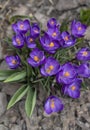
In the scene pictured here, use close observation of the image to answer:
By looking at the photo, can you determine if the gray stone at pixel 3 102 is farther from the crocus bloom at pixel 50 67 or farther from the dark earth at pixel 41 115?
the crocus bloom at pixel 50 67

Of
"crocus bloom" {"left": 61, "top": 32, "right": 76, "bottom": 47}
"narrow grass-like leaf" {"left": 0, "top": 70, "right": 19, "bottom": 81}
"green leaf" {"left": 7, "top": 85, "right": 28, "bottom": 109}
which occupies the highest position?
"crocus bloom" {"left": 61, "top": 32, "right": 76, "bottom": 47}

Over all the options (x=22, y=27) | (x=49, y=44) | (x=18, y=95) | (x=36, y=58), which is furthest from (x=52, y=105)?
(x=22, y=27)

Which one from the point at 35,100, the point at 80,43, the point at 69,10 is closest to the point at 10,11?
the point at 69,10

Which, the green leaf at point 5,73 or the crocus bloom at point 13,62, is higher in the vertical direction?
the crocus bloom at point 13,62

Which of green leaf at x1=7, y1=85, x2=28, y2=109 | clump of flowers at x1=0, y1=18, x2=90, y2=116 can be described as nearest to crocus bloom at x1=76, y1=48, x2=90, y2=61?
clump of flowers at x1=0, y1=18, x2=90, y2=116

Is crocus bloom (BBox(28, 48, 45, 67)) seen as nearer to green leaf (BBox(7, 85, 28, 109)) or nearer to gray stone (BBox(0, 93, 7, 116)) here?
green leaf (BBox(7, 85, 28, 109))

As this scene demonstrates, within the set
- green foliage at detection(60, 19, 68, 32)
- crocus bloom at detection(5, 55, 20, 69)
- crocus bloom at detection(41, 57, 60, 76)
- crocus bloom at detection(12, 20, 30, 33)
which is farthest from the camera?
green foliage at detection(60, 19, 68, 32)

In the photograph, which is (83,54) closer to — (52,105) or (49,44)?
(49,44)

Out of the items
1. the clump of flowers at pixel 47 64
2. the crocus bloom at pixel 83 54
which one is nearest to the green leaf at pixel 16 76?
the clump of flowers at pixel 47 64
